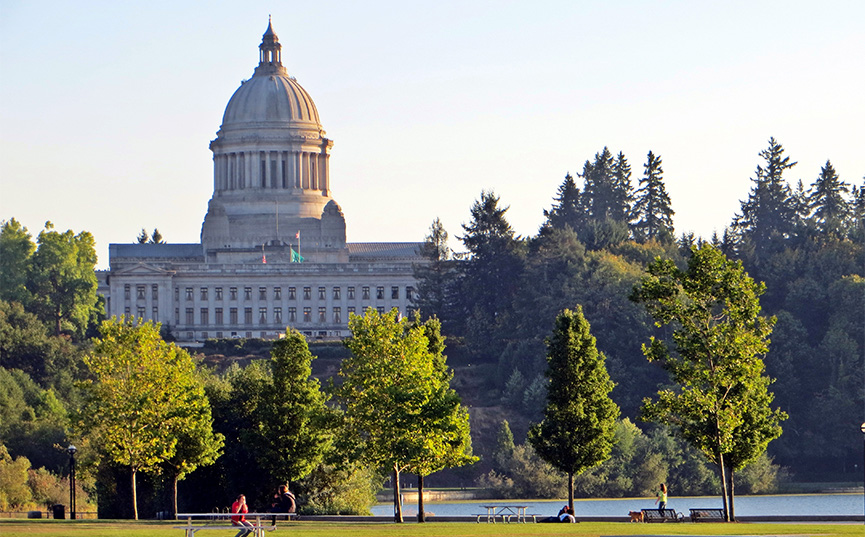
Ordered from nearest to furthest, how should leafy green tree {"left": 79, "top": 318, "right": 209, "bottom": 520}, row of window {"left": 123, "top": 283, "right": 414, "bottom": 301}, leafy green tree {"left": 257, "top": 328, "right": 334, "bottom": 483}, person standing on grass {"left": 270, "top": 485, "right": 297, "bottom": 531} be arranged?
person standing on grass {"left": 270, "top": 485, "right": 297, "bottom": 531} → leafy green tree {"left": 79, "top": 318, "right": 209, "bottom": 520} → leafy green tree {"left": 257, "top": 328, "right": 334, "bottom": 483} → row of window {"left": 123, "top": 283, "right": 414, "bottom": 301}

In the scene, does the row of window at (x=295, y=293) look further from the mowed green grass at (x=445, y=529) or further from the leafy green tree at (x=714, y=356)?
the mowed green grass at (x=445, y=529)

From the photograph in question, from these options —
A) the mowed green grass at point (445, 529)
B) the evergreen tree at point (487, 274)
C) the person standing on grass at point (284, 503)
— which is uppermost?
the evergreen tree at point (487, 274)

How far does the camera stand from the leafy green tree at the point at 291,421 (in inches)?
2699

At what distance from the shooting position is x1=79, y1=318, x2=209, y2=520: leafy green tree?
224 feet

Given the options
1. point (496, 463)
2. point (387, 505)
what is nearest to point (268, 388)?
point (387, 505)

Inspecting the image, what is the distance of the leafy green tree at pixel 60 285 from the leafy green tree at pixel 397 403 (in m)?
100

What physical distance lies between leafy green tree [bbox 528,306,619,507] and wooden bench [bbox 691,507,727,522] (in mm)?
7607

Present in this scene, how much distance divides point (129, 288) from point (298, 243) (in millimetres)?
22086

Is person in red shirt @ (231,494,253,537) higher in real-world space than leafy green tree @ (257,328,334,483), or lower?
lower

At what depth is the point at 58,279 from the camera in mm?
165625

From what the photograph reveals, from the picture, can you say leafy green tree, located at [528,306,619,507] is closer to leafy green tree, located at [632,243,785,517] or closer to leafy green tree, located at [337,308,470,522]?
leafy green tree, located at [337,308,470,522]

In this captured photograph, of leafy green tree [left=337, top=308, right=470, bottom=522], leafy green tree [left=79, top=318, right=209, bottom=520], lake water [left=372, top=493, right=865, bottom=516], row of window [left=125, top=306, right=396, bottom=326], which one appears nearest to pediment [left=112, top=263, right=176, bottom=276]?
row of window [left=125, top=306, right=396, bottom=326]

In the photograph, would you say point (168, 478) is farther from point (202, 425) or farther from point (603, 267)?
point (603, 267)

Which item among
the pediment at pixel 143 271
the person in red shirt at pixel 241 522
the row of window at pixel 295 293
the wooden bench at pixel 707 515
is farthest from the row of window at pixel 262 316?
the person in red shirt at pixel 241 522
